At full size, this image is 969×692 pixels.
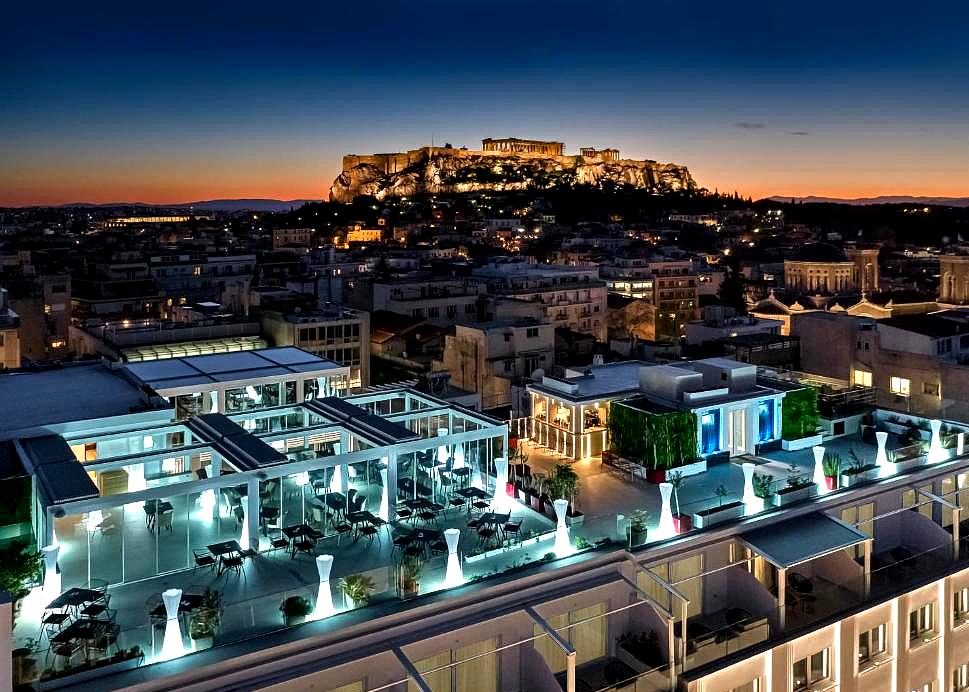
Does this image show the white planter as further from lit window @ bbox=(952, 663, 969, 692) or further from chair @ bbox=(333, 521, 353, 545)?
chair @ bbox=(333, 521, 353, 545)

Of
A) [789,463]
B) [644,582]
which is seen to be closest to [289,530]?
[644,582]

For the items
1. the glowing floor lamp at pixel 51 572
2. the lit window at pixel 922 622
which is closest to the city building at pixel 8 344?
the glowing floor lamp at pixel 51 572

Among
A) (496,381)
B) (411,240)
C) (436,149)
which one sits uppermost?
(436,149)

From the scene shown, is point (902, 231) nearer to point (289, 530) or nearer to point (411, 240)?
point (411, 240)

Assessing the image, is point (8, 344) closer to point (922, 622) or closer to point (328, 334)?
point (328, 334)

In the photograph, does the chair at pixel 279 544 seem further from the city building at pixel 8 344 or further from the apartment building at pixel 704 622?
the city building at pixel 8 344

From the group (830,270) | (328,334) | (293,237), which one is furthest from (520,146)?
(328,334)

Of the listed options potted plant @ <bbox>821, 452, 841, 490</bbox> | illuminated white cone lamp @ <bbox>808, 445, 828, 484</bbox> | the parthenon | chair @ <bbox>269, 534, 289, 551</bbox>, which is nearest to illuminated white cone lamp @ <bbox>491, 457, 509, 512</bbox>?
chair @ <bbox>269, 534, 289, 551</bbox>
